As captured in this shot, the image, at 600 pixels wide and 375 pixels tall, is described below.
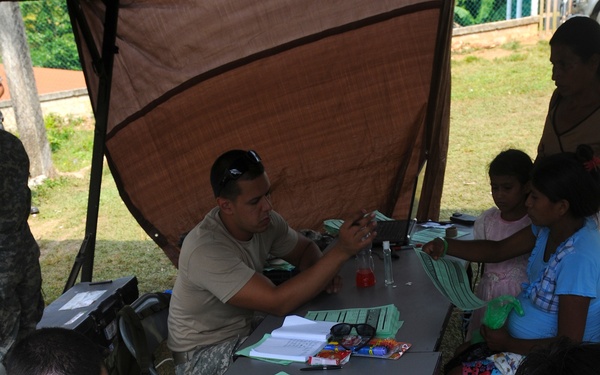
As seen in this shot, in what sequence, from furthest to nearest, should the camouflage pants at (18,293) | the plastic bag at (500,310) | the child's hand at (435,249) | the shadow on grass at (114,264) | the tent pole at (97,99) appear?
1. the shadow on grass at (114,264)
2. the tent pole at (97,99)
3. the child's hand at (435,249)
4. the camouflage pants at (18,293)
5. the plastic bag at (500,310)

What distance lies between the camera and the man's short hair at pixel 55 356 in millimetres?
1583

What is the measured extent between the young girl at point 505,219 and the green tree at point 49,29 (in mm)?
9353

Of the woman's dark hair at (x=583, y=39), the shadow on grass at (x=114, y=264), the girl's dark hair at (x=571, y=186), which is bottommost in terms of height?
the shadow on grass at (x=114, y=264)

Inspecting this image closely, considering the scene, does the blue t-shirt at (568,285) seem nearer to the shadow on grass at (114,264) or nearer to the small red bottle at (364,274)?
the small red bottle at (364,274)

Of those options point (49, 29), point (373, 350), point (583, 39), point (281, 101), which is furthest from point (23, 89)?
point (373, 350)

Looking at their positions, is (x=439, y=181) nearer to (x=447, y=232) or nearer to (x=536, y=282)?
(x=447, y=232)

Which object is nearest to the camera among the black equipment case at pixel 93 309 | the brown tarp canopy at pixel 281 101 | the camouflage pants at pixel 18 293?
the camouflage pants at pixel 18 293

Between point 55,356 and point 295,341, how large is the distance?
1101 millimetres

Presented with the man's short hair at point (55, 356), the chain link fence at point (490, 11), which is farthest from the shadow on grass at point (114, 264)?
the chain link fence at point (490, 11)

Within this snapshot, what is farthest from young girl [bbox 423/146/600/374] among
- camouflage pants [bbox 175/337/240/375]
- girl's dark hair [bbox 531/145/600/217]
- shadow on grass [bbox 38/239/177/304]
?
shadow on grass [bbox 38/239/177/304]

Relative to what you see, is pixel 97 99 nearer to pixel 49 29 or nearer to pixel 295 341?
pixel 295 341

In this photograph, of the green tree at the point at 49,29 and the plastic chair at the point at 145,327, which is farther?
the green tree at the point at 49,29

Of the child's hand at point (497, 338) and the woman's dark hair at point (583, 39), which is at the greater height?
the woman's dark hair at point (583, 39)

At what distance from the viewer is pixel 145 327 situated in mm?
3031
